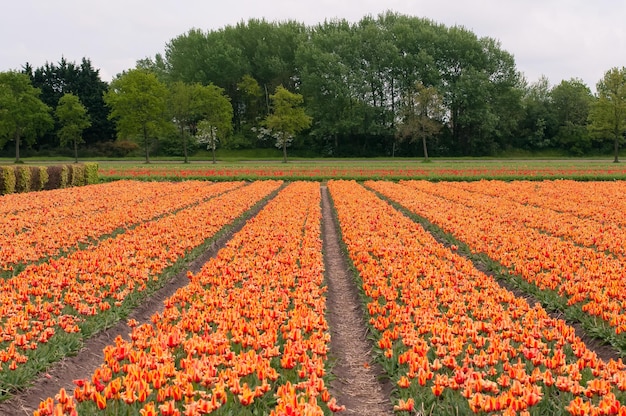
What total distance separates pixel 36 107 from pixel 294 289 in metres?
74.1

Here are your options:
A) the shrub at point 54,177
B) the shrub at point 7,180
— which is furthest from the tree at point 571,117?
the shrub at point 7,180

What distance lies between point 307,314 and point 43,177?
29954 mm

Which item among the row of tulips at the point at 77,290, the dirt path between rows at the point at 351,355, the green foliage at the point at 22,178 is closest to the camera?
the dirt path between rows at the point at 351,355

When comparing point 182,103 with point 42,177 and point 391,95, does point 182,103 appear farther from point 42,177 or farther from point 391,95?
point 42,177

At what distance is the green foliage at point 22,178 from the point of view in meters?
30.7

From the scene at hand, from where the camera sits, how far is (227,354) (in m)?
5.78

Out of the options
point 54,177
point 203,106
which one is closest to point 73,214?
point 54,177

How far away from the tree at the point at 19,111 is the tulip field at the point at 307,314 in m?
61.8

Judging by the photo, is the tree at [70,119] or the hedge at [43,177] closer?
the hedge at [43,177]

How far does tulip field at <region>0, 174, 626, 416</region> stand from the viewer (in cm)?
503

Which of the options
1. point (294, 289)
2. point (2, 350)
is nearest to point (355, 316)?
point (294, 289)

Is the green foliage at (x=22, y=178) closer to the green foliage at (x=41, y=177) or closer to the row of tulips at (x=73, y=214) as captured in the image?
the green foliage at (x=41, y=177)

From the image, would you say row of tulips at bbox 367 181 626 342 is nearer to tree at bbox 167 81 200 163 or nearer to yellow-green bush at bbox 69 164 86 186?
yellow-green bush at bbox 69 164 86 186

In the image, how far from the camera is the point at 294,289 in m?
9.50
